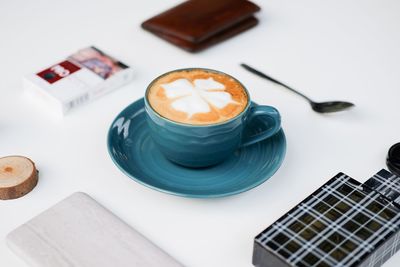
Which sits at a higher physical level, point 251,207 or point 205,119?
point 205,119

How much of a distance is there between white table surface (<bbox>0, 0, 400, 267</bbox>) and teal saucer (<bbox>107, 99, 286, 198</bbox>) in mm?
26

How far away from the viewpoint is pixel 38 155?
97cm

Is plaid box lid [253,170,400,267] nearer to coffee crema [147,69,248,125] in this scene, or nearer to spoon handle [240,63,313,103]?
coffee crema [147,69,248,125]

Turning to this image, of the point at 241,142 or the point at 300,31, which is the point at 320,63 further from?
the point at 241,142

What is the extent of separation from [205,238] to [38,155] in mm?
288

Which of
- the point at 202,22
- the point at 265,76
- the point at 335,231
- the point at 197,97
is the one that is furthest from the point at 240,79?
the point at 335,231

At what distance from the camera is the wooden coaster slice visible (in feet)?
2.89

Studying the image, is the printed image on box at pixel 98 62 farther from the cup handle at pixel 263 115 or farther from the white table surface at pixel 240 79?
the cup handle at pixel 263 115

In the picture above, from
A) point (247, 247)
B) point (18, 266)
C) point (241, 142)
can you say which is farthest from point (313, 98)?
point (18, 266)

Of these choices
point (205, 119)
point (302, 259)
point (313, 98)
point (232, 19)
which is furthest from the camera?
point (232, 19)

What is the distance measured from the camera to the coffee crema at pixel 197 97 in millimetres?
886

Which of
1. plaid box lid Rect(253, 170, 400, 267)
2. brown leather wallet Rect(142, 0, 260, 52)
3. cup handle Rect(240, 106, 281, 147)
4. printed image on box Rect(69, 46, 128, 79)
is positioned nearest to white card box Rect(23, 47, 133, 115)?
printed image on box Rect(69, 46, 128, 79)

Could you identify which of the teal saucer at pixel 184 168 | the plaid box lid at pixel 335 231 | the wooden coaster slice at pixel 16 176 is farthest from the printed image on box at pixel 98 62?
the plaid box lid at pixel 335 231

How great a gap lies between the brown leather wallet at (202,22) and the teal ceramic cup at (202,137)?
1.00 feet
